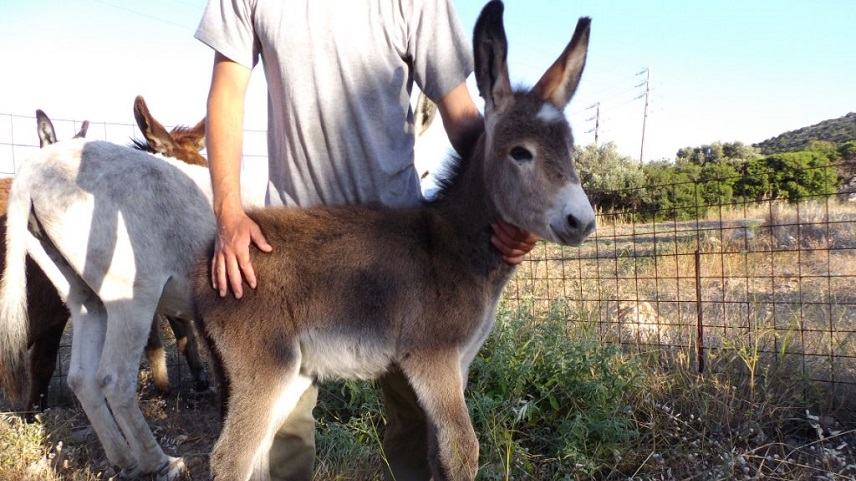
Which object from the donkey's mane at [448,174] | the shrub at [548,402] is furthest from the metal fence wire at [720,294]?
the donkey's mane at [448,174]

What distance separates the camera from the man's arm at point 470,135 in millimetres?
2471

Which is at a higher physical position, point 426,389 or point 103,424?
point 426,389

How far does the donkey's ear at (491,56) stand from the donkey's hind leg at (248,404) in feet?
4.25

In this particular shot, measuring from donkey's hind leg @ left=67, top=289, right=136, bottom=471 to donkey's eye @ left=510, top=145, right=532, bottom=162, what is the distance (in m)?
3.24

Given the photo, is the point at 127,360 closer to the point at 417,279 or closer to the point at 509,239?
the point at 417,279

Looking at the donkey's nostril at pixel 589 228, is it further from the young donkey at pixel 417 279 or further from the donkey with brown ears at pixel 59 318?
the donkey with brown ears at pixel 59 318

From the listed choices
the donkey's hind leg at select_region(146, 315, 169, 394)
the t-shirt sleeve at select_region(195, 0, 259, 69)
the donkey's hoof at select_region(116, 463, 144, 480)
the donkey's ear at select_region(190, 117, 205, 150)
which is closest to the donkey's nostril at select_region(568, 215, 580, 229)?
the t-shirt sleeve at select_region(195, 0, 259, 69)

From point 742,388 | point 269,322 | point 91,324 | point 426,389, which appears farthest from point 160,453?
point 742,388

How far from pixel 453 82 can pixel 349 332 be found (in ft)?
3.64

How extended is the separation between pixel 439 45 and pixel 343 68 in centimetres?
41

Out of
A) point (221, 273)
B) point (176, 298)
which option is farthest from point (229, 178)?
point (176, 298)

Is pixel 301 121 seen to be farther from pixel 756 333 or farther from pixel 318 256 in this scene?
pixel 756 333

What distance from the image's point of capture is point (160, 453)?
4.19 m

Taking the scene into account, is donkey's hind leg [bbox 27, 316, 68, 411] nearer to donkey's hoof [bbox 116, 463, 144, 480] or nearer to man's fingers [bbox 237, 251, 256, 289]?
donkey's hoof [bbox 116, 463, 144, 480]
